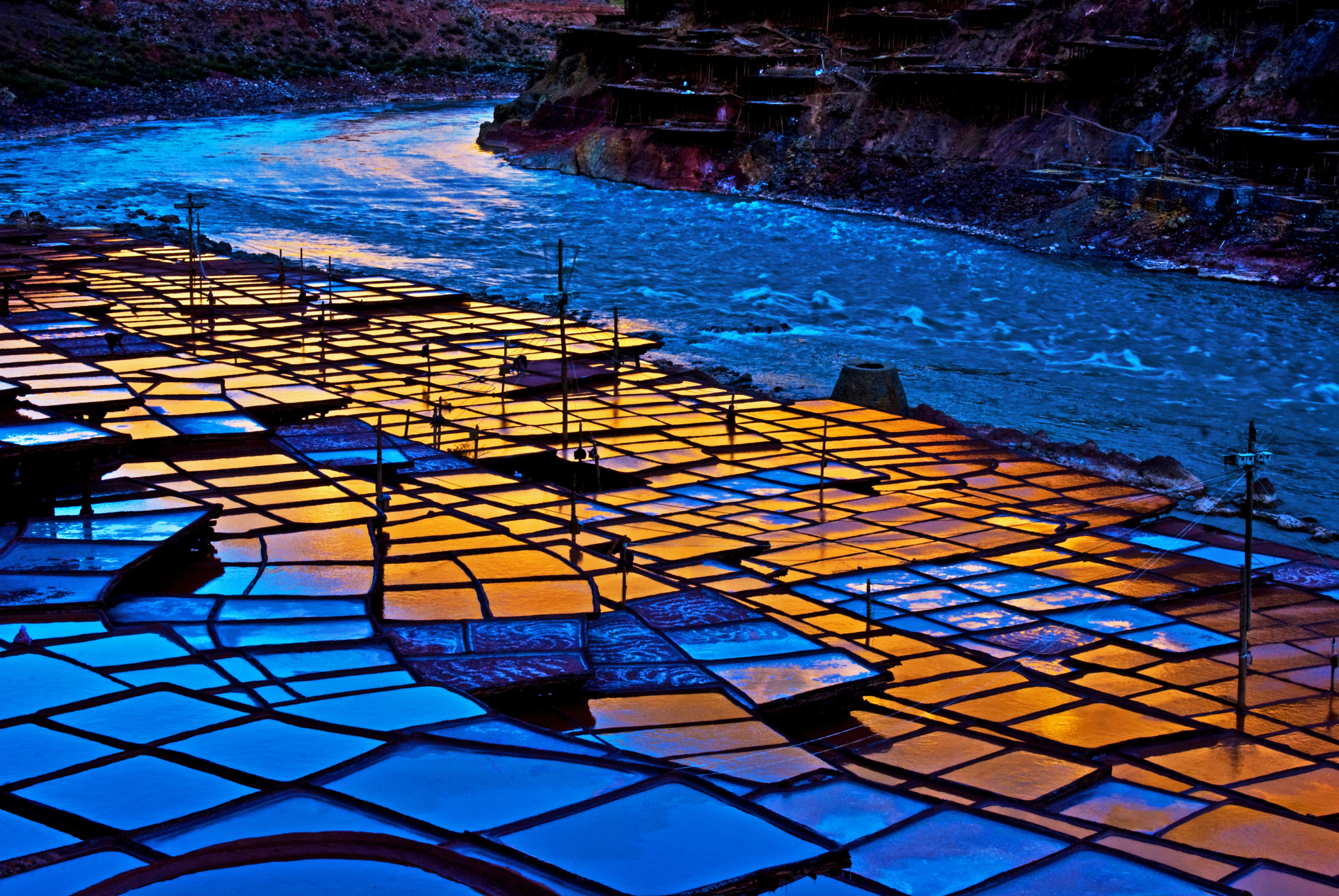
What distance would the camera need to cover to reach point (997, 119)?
1371 inches

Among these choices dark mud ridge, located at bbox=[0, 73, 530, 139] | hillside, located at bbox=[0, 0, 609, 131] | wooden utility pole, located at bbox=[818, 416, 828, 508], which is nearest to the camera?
wooden utility pole, located at bbox=[818, 416, 828, 508]

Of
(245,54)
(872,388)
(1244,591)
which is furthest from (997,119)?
(245,54)

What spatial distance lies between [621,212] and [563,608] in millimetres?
30674

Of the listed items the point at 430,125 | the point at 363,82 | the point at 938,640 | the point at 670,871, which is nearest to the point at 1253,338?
the point at 938,640

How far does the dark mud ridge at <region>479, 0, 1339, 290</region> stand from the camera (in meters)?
27.5

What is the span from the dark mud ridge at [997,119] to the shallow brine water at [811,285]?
1.35 meters

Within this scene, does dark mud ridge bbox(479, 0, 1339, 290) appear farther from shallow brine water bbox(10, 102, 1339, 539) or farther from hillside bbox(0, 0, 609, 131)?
hillside bbox(0, 0, 609, 131)

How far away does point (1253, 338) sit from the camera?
21.3 m

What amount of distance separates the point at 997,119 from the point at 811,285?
12.0 meters

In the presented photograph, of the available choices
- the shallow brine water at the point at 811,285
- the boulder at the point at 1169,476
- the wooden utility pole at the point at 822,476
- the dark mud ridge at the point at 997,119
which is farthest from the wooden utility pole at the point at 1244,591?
the dark mud ridge at the point at 997,119

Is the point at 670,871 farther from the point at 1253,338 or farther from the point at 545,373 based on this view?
the point at 1253,338

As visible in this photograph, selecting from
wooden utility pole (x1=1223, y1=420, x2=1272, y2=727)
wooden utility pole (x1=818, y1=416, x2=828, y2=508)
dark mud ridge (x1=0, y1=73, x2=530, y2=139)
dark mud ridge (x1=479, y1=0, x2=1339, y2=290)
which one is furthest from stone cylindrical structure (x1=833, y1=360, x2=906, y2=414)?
dark mud ridge (x1=0, y1=73, x2=530, y2=139)

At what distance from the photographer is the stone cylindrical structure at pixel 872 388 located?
12516mm

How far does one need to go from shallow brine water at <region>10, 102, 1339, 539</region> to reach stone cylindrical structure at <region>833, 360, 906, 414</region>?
274cm
